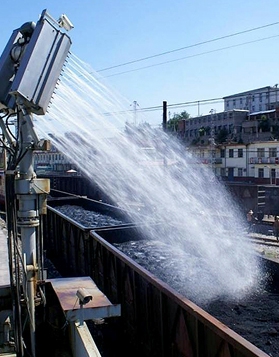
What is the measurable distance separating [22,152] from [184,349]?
342 centimetres

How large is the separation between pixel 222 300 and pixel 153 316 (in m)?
1.48

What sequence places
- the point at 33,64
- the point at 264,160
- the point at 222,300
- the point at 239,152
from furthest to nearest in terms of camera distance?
the point at 239,152
the point at 264,160
the point at 222,300
the point at 33,64

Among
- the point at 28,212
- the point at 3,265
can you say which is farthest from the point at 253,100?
the point at 28,212

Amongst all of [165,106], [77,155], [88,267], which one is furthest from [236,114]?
[88,267]

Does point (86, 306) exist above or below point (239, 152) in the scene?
below

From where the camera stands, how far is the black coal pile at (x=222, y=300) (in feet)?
18.8

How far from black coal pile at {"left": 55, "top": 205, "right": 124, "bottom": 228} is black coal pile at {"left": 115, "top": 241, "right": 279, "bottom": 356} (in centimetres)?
445

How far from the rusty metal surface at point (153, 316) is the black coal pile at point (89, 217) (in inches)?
156

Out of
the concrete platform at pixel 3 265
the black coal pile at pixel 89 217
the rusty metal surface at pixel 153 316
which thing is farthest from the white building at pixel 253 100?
the rusty metal surface at pixel 153 316

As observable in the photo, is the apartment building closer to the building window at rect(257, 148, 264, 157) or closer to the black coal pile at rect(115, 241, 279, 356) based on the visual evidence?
the building window at rect(257, 148, 264, 157)

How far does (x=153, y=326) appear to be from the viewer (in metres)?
6.43

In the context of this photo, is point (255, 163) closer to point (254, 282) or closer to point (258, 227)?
point (258, 227)

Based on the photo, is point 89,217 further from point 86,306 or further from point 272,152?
point 272,152

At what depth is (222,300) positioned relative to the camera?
280 inches
